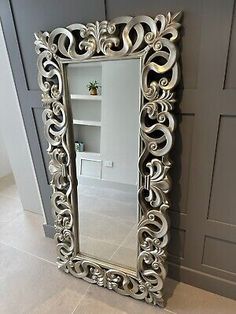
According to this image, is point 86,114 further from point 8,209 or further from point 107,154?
point 8,209

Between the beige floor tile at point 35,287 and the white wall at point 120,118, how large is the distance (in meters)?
0.81

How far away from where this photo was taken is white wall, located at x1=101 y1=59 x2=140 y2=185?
1.24 meters

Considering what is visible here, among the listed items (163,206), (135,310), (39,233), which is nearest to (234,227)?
(163,206)

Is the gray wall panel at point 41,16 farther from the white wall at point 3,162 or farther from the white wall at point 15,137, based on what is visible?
the white wall at point 3,162

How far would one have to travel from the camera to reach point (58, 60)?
Answer: 4.37ft

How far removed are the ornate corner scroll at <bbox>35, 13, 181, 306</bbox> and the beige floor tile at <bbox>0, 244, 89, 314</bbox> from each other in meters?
0.10

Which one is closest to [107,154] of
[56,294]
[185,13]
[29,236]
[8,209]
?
[185,13]

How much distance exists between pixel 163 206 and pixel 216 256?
0.52m

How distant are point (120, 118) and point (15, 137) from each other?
1233 mm

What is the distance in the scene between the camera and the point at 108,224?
1.66 m

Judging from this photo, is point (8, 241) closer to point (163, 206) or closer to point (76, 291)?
point (76, 291)

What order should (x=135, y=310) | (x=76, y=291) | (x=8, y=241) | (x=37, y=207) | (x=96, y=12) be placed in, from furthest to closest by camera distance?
(x=37, y=207)
(x=8, y=241)
(x=76, y=291)
(x=135, y=310)
(x=96, y=12)

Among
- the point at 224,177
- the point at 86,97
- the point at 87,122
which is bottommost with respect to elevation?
the point at 224,177

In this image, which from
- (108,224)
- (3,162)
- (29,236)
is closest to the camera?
(108,224)
